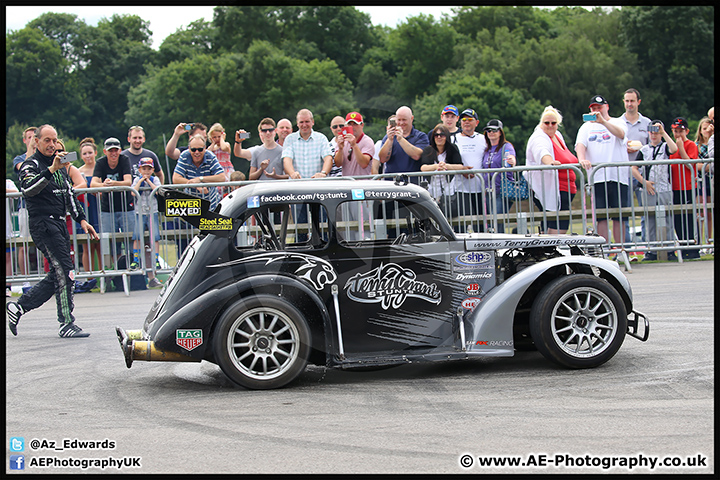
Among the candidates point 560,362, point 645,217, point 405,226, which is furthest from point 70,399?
point 645,217

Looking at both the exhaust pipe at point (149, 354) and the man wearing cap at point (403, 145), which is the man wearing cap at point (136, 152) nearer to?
the man wearing cap at point (403, 145)

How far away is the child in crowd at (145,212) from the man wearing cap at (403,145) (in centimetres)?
363

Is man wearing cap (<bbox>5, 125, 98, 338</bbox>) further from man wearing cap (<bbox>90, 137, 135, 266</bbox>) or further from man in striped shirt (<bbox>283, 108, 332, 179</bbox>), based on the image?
man in striped shirt (<bbox>283, 108, 332, 179</bbox>)

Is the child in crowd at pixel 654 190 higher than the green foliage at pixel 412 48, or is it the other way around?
the green foliage at pixel 412 48

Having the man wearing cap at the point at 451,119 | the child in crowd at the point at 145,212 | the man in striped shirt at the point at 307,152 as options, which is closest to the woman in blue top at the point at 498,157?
the man wearing cap at the point at 451,119

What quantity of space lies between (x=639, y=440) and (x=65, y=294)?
22.4ft

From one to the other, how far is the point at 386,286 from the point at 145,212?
703 centimetres

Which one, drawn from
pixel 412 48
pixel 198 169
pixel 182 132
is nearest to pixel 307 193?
pixel 198 169

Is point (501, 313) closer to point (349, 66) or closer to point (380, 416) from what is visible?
point (380, 416)

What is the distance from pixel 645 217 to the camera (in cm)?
1284

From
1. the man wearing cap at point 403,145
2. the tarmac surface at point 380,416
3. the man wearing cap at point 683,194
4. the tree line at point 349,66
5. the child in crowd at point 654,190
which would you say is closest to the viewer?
the tarmac surface at point 380,416

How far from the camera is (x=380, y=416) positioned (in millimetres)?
5617

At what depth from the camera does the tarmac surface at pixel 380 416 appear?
15.3 feet

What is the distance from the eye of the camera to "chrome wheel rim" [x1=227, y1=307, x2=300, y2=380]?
252 inches
